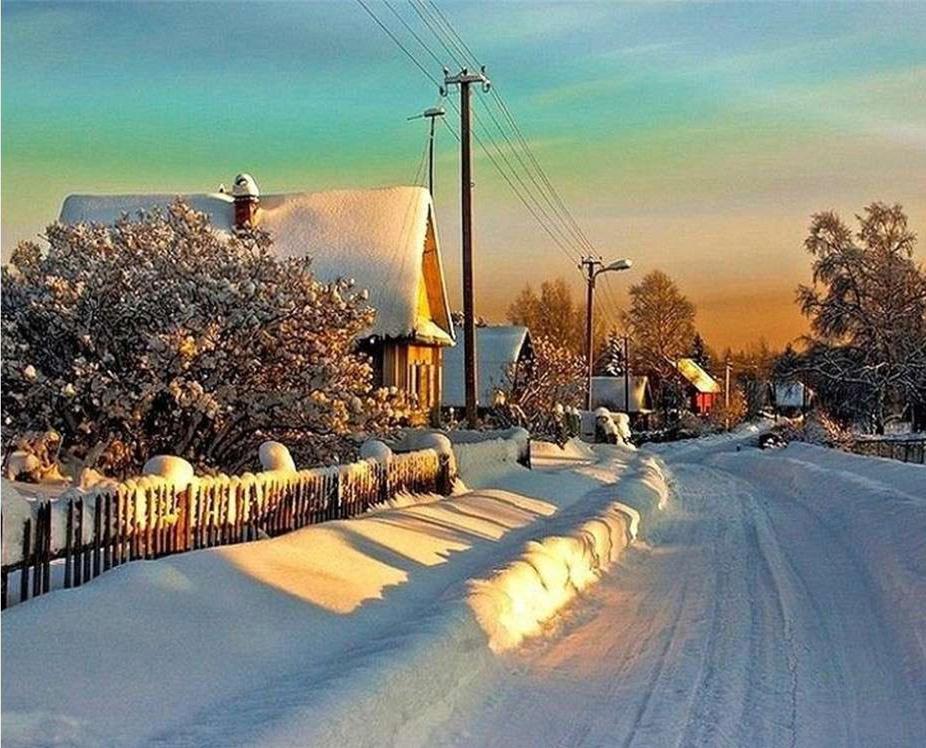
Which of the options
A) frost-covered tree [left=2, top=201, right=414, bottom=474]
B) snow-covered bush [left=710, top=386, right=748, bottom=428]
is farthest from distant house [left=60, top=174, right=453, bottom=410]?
snow-covered bush [left=710, top=386, right=748, bottom=428]

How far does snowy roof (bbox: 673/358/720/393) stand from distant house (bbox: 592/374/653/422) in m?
10.3

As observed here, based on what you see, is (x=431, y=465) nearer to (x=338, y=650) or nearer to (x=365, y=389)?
(x=365, y=389)

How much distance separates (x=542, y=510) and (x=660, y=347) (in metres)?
86.3

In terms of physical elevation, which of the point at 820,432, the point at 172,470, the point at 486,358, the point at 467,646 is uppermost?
the point at 486,358

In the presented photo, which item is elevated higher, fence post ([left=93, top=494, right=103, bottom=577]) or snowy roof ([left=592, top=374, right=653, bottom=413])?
snowy roof ([left=592, top=374, right=653, bottom=413])

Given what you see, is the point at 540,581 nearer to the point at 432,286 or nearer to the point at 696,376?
the point at 432,286

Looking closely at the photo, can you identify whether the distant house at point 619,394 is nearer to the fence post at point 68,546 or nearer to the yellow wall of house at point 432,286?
the yellow wall of house at point 432,286

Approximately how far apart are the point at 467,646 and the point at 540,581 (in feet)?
9.70

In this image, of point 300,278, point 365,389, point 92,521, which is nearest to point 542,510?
point 365,389

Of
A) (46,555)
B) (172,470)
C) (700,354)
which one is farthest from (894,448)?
(700,354)

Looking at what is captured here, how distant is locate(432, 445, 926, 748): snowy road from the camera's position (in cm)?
737

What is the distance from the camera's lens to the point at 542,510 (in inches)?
800

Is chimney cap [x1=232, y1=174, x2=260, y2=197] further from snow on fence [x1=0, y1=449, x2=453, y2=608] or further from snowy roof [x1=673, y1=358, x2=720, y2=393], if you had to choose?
snowy roof [x1=673, y1=358, x2=720, y2=393]

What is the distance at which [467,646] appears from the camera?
834 cm
